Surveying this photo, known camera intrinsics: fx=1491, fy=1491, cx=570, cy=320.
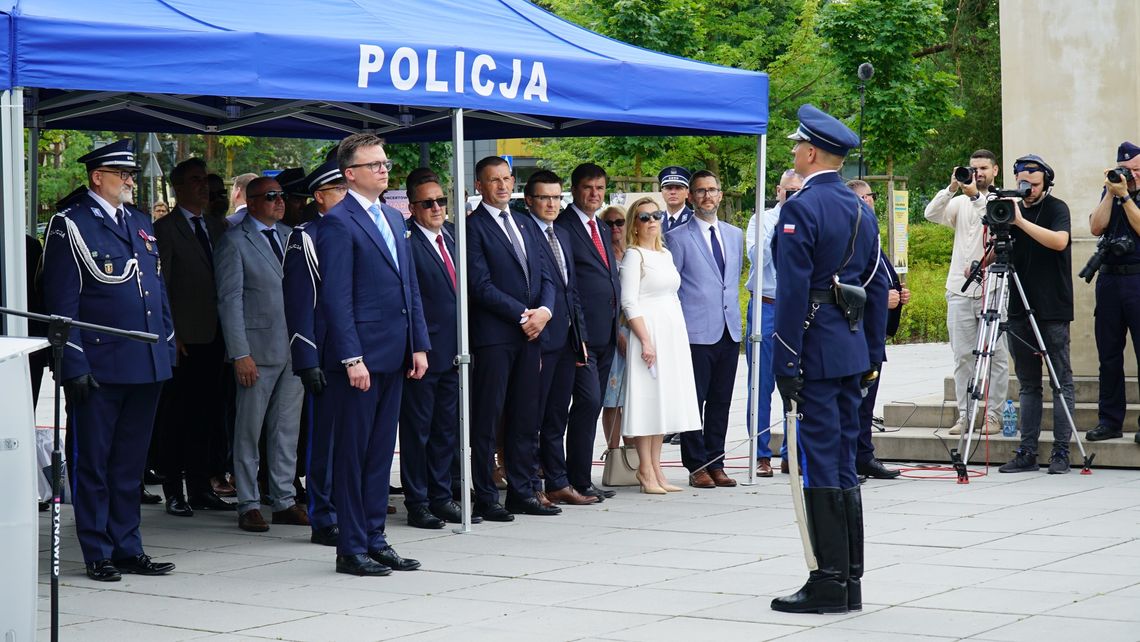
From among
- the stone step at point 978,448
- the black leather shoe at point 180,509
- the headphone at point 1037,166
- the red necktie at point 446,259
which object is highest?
the headphone at point 1037,166

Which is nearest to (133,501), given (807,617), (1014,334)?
(807,617)

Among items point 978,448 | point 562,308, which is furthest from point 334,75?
point 978,448

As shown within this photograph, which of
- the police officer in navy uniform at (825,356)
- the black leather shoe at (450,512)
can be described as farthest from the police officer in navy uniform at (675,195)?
the police officer in navy uniform at (825,356)

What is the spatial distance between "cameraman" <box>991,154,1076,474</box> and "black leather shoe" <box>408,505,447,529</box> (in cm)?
436

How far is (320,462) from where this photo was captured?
8.12 metres

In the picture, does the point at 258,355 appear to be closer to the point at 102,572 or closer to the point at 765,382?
the point at 102,572

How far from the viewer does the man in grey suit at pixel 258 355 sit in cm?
883

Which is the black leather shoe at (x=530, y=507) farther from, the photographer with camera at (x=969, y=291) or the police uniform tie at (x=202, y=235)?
the photographer with camera at (x=969, y=291)

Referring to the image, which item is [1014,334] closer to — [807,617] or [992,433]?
[992,433]

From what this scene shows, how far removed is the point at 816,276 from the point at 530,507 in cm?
340

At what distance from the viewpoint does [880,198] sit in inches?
1211

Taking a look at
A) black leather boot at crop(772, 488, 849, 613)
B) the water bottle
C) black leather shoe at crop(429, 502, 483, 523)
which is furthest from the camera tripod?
black leather boot at crop(772, 488, 849, 613)

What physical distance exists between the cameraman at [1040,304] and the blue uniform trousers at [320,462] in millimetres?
5066

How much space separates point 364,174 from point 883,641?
342cm
